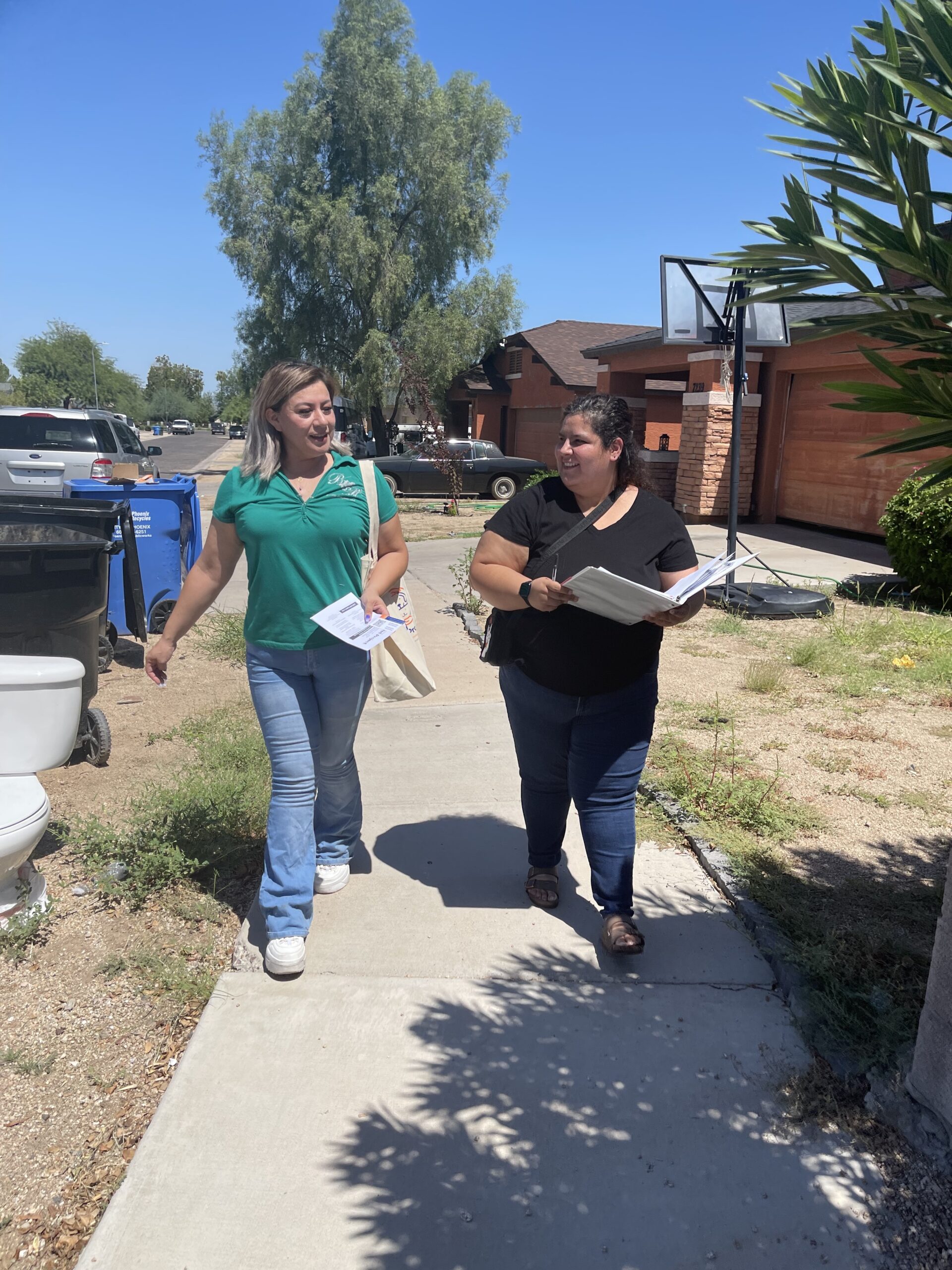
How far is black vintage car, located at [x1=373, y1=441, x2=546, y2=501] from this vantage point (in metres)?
22.6

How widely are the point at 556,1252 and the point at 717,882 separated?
1.80 m

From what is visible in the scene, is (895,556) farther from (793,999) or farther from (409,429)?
(409,429)

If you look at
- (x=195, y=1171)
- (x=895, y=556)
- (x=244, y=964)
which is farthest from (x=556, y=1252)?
(x=895, y=556)

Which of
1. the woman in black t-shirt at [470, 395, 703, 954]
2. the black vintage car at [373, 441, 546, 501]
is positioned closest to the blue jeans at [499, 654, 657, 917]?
the woman in black t-shirt at [470, 395, 703, 954]

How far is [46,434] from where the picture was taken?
42.6 feet

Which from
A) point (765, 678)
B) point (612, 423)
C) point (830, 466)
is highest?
point (612, 423)

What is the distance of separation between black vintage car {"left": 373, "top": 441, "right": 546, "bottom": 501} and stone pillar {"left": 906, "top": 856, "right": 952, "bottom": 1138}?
20356 mm

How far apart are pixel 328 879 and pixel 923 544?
7647 mm

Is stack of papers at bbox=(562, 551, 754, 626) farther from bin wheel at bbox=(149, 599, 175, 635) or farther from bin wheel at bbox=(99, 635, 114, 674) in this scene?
bin wheel at bbox=(149, 599, 175, 635)

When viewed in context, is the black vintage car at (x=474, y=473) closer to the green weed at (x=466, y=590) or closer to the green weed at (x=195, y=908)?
the green weed at (x=466, y=590)

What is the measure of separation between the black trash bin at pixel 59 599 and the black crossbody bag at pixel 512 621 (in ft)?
7.49

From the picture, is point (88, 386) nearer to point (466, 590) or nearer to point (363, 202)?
point (363, 202)

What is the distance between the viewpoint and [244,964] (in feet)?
10.2

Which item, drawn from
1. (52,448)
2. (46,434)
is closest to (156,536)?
(52,448)
